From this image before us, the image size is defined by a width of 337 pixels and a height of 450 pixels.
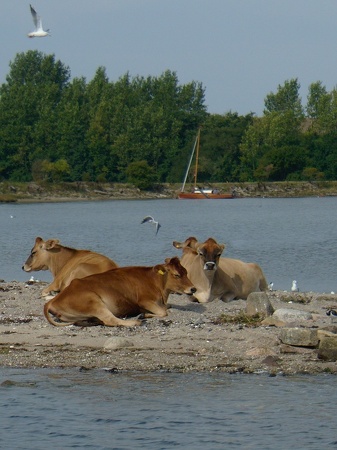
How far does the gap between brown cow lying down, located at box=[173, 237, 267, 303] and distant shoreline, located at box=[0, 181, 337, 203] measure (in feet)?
276

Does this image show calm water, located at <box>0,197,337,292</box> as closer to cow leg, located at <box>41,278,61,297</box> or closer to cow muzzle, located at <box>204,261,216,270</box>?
cow muzzle, located at <box>204,261,216,270</box>

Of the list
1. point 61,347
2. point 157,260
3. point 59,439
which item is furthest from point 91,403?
point 157,260

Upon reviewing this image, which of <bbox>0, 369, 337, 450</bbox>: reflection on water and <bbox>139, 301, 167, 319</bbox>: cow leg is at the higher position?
<bbox>139, 301, 167, 319</bbox>: cow leg

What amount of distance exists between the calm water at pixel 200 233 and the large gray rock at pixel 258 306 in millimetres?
8894

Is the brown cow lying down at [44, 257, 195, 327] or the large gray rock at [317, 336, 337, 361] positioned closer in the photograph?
the large gray rock at [317, 336, 337, 361]

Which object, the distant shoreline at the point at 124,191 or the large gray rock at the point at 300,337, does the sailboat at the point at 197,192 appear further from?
the large gray rock at the point at 300,337

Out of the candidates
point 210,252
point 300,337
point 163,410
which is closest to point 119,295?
point 300,337

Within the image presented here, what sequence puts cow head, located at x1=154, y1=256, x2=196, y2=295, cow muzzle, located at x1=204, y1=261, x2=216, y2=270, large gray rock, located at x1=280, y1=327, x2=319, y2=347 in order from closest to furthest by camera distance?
1. large gray rock, located at x1=280, y1=327, x2=319, y2=347
2. cow head, located at x1=154, y1=256, x2=196, y2=295
3. cow muzzle, located at x1=204, y1=261, x2=216, y2=270

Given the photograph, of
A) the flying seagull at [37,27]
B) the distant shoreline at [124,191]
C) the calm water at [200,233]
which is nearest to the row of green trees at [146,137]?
the distant shoreline at [124,191]

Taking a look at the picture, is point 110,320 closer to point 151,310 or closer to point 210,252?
point 151,310

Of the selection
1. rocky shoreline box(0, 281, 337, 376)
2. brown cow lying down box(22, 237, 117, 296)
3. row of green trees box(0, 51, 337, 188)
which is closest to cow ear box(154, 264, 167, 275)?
rocky shoreline box(0, 281, 337, 376)

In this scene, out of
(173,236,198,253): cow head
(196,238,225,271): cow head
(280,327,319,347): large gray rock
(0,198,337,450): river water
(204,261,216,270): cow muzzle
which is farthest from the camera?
(173,236,198,253): cow head

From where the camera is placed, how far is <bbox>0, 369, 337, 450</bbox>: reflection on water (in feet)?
32.0

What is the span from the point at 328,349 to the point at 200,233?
40261 millimetres
